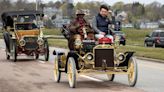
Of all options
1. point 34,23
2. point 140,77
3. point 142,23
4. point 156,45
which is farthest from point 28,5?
point 140,77

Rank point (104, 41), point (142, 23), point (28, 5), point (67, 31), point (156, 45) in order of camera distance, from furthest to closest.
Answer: point (142, 23)
point (28, 5)
point (156, 45)
point (67, 31)
point (104, 41)

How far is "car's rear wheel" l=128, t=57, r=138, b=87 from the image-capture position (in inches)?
575

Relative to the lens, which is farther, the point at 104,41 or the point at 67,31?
the point at 67,31

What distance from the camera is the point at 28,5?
368 ft

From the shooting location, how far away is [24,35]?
27547 mm

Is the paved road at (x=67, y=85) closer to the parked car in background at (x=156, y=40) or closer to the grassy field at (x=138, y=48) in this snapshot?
the grassy field at (x=138, y=48)

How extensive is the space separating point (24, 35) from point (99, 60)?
13.4m

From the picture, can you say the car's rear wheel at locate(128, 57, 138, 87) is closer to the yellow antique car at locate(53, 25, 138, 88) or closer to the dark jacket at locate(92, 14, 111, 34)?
the yellow antique car at locate(53, 25, 138, 88)

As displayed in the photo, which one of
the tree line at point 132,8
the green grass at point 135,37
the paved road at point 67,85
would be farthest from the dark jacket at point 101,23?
the tree line at point 132,8

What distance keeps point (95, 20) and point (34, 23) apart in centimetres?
1410

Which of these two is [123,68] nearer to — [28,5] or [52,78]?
[52,78]

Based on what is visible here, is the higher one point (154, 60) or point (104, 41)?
point (104, 41)

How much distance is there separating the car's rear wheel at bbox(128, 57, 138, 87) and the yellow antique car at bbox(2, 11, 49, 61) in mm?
12515

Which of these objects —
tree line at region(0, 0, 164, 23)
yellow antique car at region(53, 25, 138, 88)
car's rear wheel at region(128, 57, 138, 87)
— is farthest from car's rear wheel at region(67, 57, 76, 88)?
tree line at region(0, 0, 164, 23)
